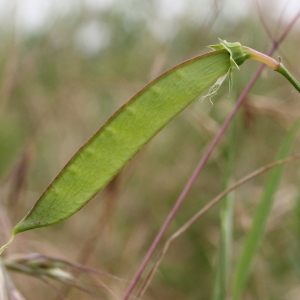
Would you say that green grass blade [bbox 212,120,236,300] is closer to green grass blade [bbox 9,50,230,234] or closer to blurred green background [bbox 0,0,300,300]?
blurred green background [bbox 0,0,300,300]

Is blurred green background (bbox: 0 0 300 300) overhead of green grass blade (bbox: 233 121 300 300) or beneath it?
overhead

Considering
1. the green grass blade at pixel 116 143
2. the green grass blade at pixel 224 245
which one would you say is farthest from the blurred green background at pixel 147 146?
the green grass blade at pixel 116 143

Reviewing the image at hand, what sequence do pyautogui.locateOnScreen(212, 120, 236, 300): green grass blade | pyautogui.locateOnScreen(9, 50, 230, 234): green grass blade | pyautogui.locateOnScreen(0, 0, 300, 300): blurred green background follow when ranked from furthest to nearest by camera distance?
1. pyautogui.locateOnScreen(0, 0, 300, 300): blurred green background
2. pyautogui.locateOnScreen(212, 120, 236, 300): green grass blade
3. pyautogui.locateOnScreen(9, 50, 230, 234): green grass blade

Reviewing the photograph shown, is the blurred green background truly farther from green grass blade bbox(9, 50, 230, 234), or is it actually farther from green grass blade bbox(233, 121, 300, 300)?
green grass blade bbox(9, 50, 230, 234)

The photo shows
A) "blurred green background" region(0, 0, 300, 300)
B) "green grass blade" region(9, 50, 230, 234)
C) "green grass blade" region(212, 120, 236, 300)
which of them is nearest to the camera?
"green grass blade" region(9, 50, 230, 234)

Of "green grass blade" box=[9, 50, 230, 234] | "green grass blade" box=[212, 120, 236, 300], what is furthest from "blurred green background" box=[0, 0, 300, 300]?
"green grass blade" box=[9, 50, 230, 234]

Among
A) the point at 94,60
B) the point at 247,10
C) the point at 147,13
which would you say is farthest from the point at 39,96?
the point at 247,10

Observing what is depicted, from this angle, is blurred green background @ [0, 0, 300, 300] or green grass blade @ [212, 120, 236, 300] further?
blurred green background @ [0, 0, 300, 300]
